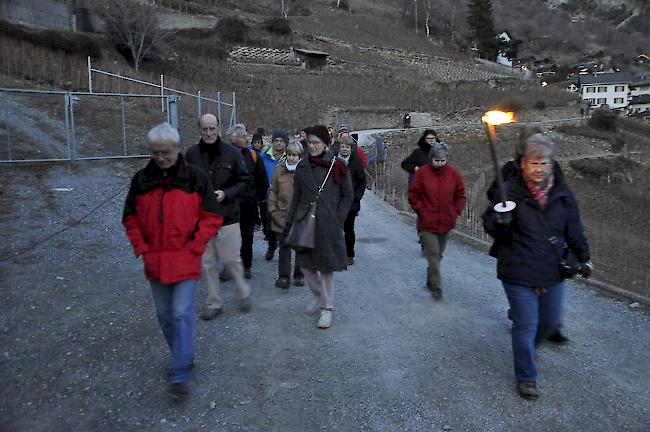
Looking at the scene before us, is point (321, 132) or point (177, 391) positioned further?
point (321, 132)

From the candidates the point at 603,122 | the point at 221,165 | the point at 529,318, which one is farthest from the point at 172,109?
the point at 603,122

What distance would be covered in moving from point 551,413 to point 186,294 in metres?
2.72

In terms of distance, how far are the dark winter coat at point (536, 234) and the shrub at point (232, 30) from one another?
180ft

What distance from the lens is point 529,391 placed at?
13.1ft

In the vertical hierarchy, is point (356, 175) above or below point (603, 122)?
below

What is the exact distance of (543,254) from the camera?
12.7 feet

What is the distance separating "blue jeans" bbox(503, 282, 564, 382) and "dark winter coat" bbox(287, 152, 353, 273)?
67.7 inches

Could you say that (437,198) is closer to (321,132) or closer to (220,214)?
(321,132)

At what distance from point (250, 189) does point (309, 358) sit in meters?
2.63

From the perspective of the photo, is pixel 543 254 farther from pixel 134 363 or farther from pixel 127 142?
pixel 127 142

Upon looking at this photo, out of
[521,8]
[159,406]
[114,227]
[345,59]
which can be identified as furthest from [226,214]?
[521,8]

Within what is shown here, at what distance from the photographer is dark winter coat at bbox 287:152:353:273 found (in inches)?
204

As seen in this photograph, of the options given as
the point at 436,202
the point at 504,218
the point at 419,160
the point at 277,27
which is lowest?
the point at 436,202

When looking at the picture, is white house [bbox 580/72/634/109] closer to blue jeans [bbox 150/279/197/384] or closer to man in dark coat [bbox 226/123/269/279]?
man in dark coat [bbox 226/123/269/279]
